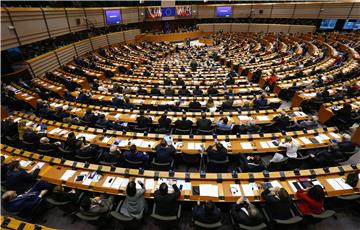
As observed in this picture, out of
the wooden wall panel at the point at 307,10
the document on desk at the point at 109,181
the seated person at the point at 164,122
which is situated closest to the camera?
the document on desk at the point at 109,181

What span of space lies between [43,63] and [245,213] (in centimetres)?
1813

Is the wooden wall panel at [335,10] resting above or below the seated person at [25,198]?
above

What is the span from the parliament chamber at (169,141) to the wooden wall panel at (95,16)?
9.38 feet

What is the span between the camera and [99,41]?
2503cm

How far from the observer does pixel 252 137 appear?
7.41 metres

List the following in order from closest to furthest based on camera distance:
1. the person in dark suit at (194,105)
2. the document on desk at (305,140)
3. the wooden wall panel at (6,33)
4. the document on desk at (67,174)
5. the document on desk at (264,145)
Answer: the document on desk at (67,174) < the document on desk at (264,145) < the document on desk at (305,140) < the person in dark suit at (194,105) < the wooden wall panel at (6,33)

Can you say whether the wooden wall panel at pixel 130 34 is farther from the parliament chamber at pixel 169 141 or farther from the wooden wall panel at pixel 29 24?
the wooden wall panel at pixel 29 24

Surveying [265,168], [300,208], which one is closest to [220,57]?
[265,168]

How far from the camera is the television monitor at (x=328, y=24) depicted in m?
30.1

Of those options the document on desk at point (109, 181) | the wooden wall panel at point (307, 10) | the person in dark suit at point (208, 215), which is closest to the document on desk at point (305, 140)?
the person in dark suit at point (208, 215)

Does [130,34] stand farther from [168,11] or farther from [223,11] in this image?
[223,11]

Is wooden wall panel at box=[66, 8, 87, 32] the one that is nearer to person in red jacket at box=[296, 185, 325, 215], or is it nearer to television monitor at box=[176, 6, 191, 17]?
television monitor at box=[176, 6, 191, 17]

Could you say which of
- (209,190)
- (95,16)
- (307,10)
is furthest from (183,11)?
(209,190)

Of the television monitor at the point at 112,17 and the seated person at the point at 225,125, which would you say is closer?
the seated person at the point at 225,125
